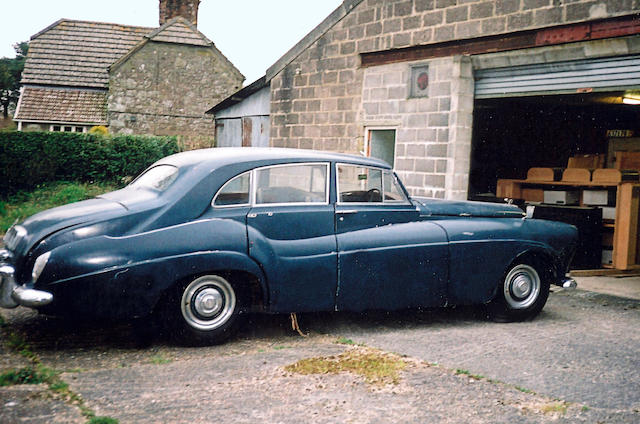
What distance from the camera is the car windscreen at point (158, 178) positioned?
17.8 ft

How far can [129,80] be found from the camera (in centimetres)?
2689

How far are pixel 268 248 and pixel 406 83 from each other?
598 cm

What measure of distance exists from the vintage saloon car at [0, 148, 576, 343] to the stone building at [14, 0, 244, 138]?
2222cm

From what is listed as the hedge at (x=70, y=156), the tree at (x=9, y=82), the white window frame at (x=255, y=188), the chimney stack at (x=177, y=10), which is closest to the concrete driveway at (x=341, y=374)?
the white window frame at (x=255, y=188)

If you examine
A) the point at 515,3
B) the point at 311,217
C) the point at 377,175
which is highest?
the point at 515,3

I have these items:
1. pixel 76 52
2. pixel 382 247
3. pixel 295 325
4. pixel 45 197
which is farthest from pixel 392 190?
pixel 76 52

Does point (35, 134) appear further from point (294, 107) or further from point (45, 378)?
point (45, 378)

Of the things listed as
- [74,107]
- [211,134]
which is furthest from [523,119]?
[74,107]

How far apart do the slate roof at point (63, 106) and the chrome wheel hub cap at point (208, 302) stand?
76.7ft

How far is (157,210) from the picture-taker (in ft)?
16.4

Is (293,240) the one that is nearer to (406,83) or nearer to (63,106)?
(406,83)

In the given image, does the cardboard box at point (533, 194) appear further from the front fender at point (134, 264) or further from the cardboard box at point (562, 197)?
the front fender at point (134, 264)

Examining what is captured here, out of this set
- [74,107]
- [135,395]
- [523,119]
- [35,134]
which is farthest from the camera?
[74,107]

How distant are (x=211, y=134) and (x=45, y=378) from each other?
24757mm
